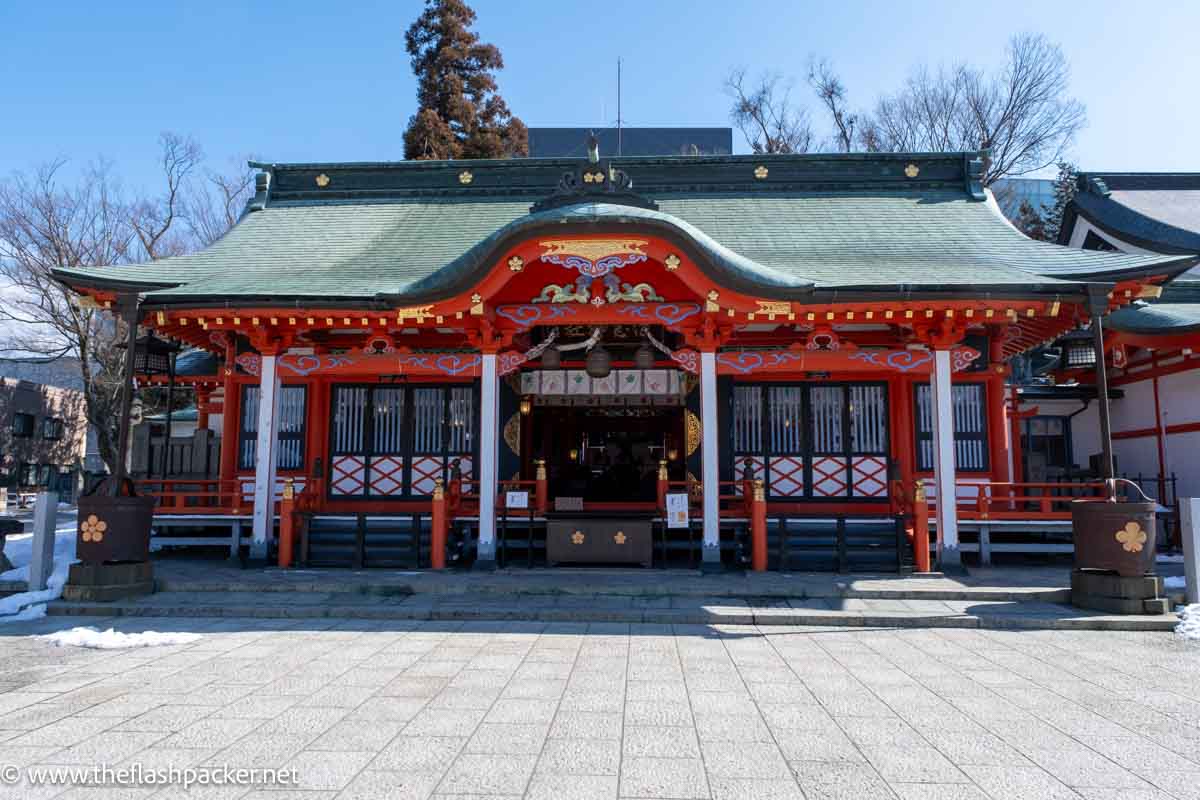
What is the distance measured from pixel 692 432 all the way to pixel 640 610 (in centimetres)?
517

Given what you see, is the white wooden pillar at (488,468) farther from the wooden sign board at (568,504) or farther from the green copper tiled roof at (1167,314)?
the green copper tiled roof at (1167,314)

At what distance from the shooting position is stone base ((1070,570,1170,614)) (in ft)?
26.2

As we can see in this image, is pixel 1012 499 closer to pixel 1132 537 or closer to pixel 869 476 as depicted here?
pixel 869 476

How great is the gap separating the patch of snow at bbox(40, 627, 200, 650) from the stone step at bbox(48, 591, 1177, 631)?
1.04 m

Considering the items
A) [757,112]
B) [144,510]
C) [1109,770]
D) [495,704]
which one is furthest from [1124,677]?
[757,112]

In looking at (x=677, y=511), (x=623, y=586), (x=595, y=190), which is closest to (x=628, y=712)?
(x=623, y=586)

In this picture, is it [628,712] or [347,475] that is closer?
[628,712]

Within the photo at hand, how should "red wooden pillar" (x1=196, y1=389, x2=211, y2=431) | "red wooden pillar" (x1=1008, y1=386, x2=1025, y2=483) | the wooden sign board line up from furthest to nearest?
"red wooden pillar" (x1=196, y1=389, x2=211, y2=431) → "red wooden pillar" (x1=1008, y1=386, x2=1025, y2=483) → the wooden sign board

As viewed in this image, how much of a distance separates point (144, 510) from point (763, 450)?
31.3 feet

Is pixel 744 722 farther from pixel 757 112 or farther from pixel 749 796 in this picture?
pixel 757 112

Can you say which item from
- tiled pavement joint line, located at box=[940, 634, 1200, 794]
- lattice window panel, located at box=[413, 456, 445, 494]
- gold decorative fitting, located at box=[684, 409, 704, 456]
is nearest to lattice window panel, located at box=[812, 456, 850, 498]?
gold decorative fitting, located at box=[684, 409, 704, 456]

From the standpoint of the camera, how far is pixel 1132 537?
26.5ft

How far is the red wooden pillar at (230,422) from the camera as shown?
12531 mm

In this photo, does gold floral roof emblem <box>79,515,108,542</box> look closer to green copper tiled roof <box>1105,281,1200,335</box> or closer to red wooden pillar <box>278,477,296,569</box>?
red wooden pillar <box>278,477,296,569</box>
